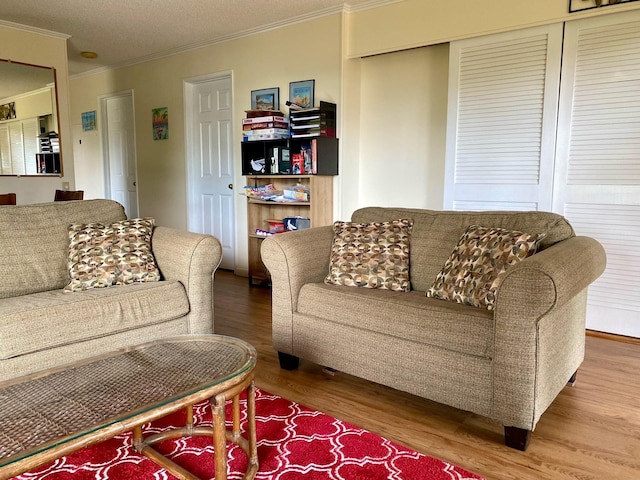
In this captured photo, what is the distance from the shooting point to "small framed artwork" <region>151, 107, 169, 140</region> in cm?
545

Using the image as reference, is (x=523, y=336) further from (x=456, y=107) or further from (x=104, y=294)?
(x=456, y=107)

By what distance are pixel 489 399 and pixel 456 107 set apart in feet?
7.80

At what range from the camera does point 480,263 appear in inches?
81.3

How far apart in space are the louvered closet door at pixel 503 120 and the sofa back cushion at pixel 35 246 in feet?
8.52

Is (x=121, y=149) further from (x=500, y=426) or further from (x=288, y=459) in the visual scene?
(x=500, y=426)

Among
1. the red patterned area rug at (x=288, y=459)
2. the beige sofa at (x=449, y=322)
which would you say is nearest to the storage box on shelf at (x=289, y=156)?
the beige sofa at (x=449, y=322)

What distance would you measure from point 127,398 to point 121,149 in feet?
18.5

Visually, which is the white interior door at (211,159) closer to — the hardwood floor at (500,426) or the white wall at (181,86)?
the white wall at (181,86)

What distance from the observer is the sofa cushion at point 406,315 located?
1.83 m

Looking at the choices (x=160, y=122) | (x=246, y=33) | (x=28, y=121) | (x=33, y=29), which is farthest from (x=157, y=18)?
(x=28, y=121)

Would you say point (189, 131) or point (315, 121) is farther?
point (189, 131)

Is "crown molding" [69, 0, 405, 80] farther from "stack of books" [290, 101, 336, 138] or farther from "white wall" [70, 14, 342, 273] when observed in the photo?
"stack of books" [290, 101, 336, 138]

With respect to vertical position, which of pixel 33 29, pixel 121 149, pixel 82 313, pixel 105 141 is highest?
pixel 33 29

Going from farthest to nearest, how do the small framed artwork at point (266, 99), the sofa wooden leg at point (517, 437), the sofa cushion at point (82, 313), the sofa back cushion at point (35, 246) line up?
1. the small framed artwork at point (266, 99)
2. the sofa back cushion at point (35, 246)
3. the sofa cushion at point (82, 313)
4. the sofa wooden leg at point (517, 437)
